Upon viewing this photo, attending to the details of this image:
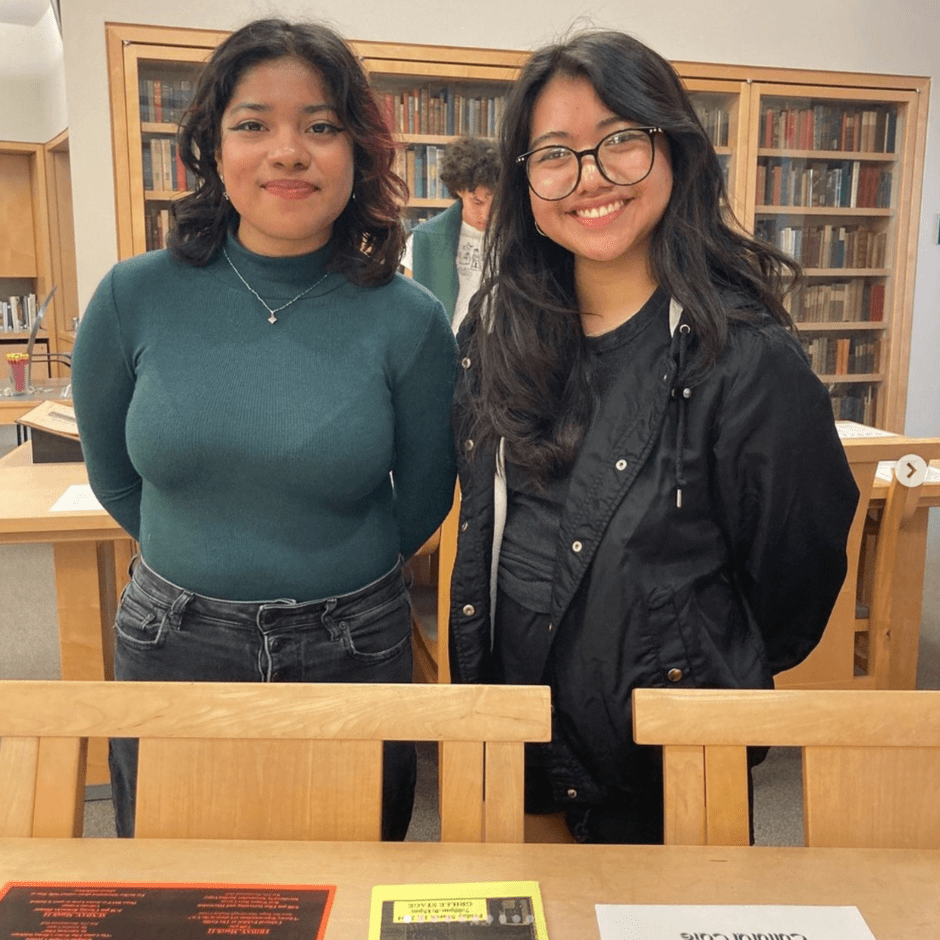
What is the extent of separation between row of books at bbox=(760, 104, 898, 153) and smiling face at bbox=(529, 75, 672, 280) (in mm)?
4259

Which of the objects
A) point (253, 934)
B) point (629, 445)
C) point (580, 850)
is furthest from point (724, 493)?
point (253, 934)

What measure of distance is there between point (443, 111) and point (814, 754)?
4.19 m

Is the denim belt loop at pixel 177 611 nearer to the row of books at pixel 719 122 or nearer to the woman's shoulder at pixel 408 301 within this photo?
the woman's shoulder at pixel 408 301

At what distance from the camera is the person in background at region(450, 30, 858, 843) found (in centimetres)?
115

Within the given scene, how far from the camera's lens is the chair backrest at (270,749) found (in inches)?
40.3

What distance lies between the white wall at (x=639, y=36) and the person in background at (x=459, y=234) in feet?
2.55

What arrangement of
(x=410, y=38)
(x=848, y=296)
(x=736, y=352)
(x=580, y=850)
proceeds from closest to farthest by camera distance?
(x=580, y=850)
(x=736, y=352)
(x=410, y=38)
(x=848, y=296)

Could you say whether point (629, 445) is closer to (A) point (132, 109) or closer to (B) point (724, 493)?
(B) point (724, 493)

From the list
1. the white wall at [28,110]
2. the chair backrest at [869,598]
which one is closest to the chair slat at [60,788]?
the chair backrest at [869,598]

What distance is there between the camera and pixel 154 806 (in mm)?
1021

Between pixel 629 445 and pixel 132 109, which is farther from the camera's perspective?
pixel 132 109

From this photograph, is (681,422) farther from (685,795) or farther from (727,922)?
(727,922)

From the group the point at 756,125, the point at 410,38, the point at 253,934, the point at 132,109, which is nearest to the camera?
the point at 253,934

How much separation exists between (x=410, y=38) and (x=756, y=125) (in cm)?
180
